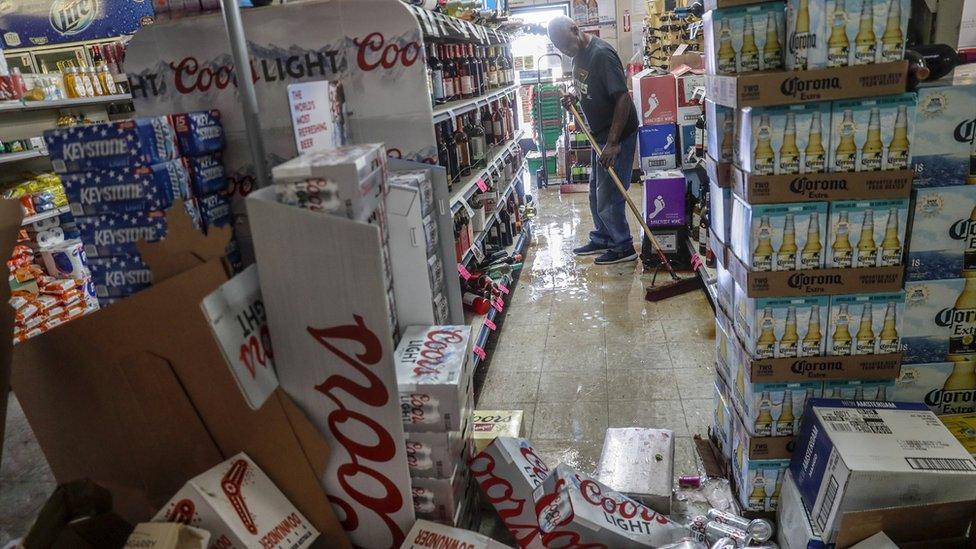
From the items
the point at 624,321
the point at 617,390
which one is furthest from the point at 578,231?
the point at 617,390

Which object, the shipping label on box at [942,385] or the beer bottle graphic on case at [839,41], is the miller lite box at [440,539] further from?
the beer bottle graphic on case at [839,41]

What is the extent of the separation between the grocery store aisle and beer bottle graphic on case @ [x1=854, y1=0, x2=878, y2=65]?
73.4 inches

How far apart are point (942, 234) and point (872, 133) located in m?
0.46

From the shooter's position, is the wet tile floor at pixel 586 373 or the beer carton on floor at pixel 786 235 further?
the wet tile floor at pixel 586 373

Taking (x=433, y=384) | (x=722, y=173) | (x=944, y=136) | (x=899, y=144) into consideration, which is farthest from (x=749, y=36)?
(x=433, y=384)

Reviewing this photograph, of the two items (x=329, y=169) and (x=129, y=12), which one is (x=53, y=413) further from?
(x=129, y=12)

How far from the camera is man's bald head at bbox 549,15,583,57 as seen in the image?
5.68 meters

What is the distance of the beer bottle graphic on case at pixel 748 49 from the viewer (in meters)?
2.13

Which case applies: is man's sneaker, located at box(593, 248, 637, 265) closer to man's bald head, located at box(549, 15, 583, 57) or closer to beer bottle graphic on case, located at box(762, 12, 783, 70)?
man's bald head, located at box(549, 15, 583, 57)

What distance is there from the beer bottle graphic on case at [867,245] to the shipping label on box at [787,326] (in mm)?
178

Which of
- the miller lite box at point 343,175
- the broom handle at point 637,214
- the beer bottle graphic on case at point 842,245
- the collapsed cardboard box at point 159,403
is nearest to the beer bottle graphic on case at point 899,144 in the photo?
the beer bottle graphic on case at point 842,245

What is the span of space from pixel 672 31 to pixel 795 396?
819cm

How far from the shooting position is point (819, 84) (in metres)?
2.00

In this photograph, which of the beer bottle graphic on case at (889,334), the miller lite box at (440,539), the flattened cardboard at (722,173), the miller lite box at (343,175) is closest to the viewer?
the miller lite box at (343,175)
